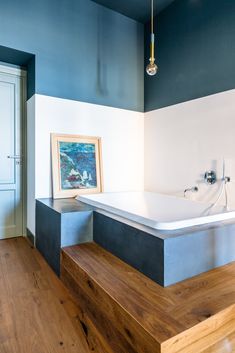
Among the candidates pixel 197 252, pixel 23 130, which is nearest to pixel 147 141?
pixel 23 130

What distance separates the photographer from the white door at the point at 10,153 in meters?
2.84

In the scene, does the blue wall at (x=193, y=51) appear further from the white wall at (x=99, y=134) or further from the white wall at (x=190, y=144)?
the white wall at (x=99, y=134)

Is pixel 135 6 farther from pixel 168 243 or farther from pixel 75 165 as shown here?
pixel 168 243

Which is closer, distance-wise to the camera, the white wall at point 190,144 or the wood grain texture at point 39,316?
the wood grain texture at point 39,316

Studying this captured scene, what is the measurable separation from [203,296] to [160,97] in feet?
8.46

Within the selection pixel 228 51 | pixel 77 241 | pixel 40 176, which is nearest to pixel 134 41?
pixel 228 51

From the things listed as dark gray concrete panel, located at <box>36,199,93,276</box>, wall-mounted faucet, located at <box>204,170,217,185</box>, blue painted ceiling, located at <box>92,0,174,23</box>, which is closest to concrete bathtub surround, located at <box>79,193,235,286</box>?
dark gray concrete panel, located at <box>36,199,93,276</box>

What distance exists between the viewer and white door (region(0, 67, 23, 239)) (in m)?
2.84

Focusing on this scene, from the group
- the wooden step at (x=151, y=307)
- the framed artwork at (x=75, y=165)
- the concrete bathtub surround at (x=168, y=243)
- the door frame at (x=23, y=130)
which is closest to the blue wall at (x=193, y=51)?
the framed artwork at (x=75, y=165)

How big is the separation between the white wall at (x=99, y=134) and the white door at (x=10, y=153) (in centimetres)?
22

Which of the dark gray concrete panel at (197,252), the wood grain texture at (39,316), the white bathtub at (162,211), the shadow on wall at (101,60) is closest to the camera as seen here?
the wood grain texture at (39,316)

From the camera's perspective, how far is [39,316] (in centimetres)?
149

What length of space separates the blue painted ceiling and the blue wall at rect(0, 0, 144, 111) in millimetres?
69

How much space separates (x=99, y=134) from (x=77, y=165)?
1.72 feet
